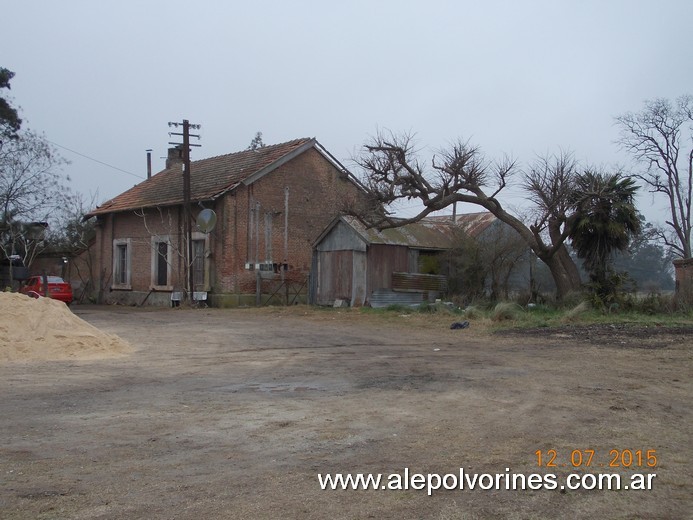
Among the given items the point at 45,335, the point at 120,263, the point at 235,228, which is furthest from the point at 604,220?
the point at 120,263

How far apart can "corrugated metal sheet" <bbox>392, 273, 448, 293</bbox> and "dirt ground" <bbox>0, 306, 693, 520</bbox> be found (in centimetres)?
1213

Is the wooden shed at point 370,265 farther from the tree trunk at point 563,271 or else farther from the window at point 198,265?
the tree trunk at point 563,271

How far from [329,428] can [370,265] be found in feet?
61.4

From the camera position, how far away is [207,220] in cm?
2653

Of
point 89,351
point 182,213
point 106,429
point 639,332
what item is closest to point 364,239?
point 182,213

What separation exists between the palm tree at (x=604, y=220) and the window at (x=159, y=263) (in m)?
17.7

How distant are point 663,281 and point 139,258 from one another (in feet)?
161

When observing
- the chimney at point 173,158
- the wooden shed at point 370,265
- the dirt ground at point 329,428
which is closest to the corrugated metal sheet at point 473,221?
the wooden shed at point 370,265

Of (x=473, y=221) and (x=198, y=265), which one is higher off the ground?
(x=473, y=221)

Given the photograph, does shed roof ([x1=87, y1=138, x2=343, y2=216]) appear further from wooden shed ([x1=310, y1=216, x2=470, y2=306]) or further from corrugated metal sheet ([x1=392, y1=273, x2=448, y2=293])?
corrugated metal sheet ([x1=392, y1=273, x2=448, y2=293])

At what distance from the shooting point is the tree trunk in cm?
2280

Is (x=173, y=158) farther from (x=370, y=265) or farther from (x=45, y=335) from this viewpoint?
(x=45, y=335)

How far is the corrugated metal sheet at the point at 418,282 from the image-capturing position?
2575 cm

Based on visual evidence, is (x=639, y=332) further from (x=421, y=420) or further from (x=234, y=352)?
(x=421, y=420)
